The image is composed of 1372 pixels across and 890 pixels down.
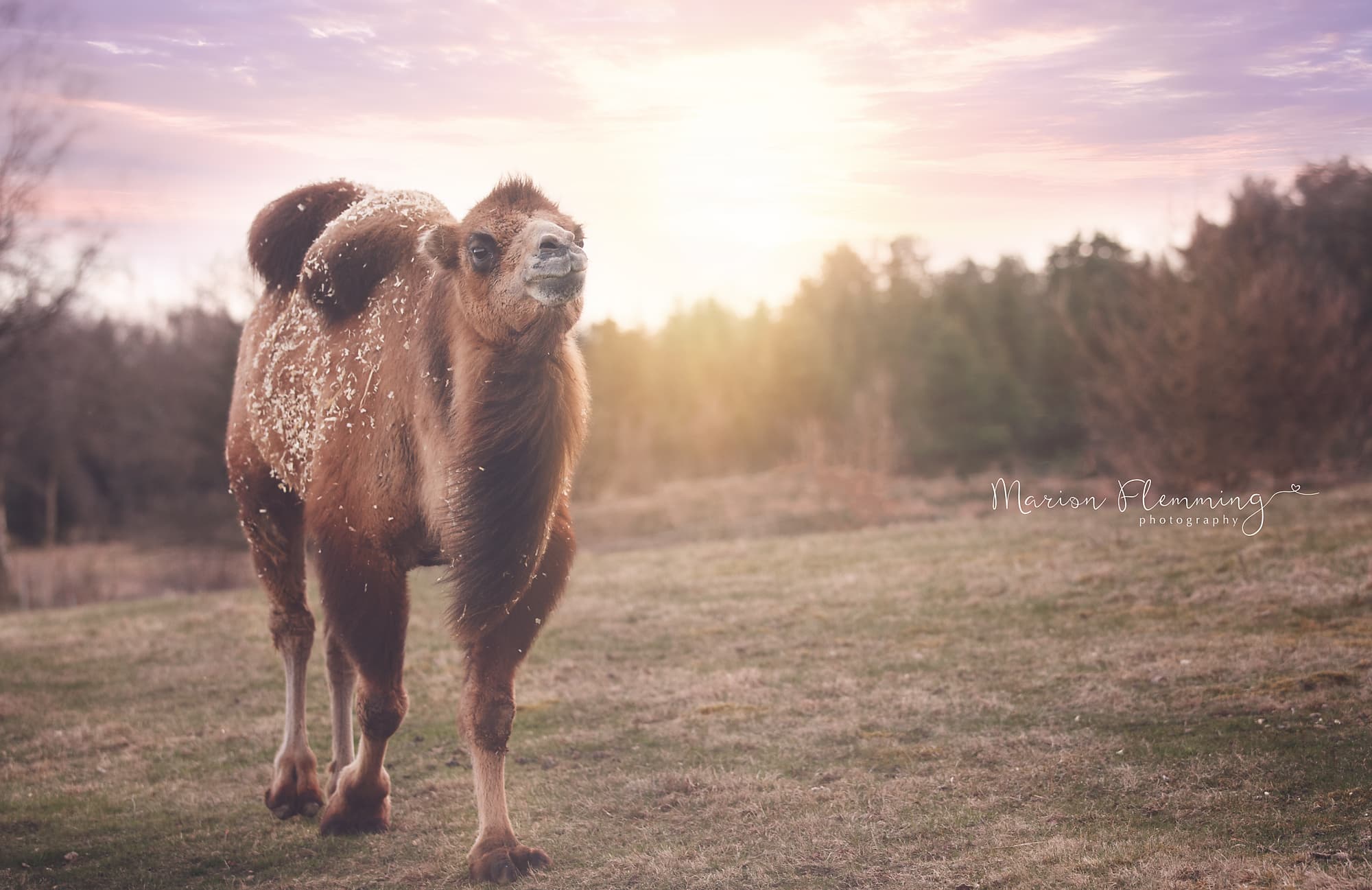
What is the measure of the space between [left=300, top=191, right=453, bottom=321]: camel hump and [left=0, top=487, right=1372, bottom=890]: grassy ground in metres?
2.89

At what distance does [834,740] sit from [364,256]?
13.4 ft

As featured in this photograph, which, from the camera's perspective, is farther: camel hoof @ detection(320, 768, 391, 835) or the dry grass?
the dry grass

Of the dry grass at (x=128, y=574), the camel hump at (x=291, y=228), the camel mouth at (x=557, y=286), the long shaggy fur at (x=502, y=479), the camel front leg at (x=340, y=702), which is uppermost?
the camel hump at (x=291, y=228)

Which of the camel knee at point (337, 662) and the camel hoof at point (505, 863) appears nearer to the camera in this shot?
the camel hoof at point (505, 863)

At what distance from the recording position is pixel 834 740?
6773 mm

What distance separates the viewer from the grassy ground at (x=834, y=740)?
A: 487 centimetres

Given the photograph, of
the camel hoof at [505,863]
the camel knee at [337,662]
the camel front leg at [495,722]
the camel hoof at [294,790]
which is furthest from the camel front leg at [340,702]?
the camel hoof at [505,863]

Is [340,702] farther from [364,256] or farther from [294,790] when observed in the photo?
[364,256]

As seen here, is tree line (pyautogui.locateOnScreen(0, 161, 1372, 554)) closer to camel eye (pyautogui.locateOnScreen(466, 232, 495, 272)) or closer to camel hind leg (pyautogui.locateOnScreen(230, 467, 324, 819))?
camel hind leg (pyautogui.locateOnScreen(230, 467, 324, 819))

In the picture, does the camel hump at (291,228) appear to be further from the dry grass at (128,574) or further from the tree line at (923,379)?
the dry grass at (128,574)

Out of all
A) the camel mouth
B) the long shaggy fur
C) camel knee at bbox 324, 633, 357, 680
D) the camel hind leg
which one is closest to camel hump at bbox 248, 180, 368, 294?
the camel hind leg

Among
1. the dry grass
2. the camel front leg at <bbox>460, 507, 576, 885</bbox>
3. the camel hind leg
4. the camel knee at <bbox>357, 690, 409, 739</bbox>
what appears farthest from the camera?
the dry grass

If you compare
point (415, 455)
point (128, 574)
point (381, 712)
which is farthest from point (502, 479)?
point (128, 574)

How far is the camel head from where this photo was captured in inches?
177
